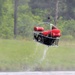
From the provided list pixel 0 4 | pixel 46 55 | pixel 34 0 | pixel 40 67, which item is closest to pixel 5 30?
pixel 0 4

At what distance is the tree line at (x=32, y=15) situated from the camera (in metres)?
25.2

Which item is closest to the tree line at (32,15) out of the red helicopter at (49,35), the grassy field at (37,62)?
the grassy field at (37,62)

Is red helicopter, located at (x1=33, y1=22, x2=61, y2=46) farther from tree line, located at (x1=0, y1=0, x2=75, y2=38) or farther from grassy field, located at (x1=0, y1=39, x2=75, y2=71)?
tree line, located at (x1=0, y1=0, x2=75, y2=38)


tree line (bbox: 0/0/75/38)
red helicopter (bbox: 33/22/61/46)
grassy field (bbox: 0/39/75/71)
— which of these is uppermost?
→ red helicopter (bbox: 33/22/61/46)

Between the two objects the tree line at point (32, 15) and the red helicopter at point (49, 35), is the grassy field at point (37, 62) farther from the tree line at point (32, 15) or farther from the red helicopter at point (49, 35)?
the tree line at point (32, 15)

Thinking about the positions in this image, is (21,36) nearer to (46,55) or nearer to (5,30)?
(5,30)

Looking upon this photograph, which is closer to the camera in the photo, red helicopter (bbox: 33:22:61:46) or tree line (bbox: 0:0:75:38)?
red helicopter (bbox: 33:22:61:46)

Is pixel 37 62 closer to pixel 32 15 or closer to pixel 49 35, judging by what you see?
pixel 49 35

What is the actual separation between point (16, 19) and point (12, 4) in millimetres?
2976

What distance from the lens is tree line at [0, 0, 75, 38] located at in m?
25.2

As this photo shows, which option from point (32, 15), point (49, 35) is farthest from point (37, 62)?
point (32, 15)

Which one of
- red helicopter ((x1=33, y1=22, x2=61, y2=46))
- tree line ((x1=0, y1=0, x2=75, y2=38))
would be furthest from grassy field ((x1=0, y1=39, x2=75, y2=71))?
A: tree line ((x1=0, y1=0, x2=75, y2=38))

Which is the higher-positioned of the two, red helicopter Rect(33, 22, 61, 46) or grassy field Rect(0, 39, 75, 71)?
red helicopter Rect(33, 22, 61, 46)

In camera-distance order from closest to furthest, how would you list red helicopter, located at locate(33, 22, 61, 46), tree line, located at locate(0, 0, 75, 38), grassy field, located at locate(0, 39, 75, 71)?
red helicopter, located at locate(33, 22, 61, 46), grassy field, located at locate(0, 39, 75, 71), tree line, located at locate(0, 0, 75, 38)
